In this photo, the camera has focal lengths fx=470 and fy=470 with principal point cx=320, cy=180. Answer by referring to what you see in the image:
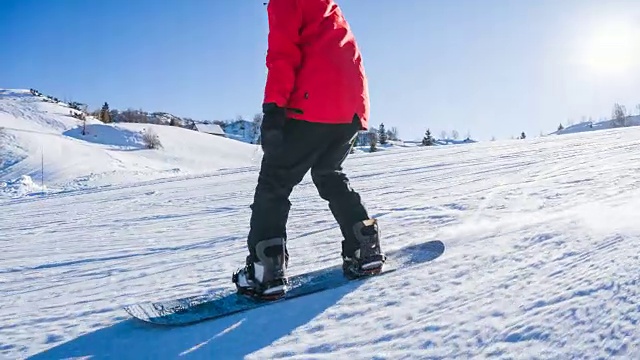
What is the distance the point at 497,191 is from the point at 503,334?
2786 mm

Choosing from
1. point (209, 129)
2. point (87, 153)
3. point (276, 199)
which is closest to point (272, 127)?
point (276, 199)

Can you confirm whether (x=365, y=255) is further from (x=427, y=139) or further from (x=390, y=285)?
(x=427, y=139)

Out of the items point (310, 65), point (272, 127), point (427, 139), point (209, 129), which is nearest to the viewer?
point (272, 127)

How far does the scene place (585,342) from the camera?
3.97 feet

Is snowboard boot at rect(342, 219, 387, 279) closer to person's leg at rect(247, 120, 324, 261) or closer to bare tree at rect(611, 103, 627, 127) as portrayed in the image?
person's leg at rect(247, 120, 324, 261)

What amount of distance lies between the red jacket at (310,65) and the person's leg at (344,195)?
0.34 feet

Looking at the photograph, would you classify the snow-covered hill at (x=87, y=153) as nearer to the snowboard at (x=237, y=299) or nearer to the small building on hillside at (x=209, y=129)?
the snowboard at (x=237, y=299)

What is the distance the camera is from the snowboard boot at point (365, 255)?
6.52 feet

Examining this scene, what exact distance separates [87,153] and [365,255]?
28039 millimetres

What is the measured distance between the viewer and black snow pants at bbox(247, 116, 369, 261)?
1.94 m

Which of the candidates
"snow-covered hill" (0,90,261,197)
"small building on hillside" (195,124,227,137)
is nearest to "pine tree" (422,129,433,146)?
"snow-covered hill" (0,90,261,197)

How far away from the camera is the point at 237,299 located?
A: 179 centimetres

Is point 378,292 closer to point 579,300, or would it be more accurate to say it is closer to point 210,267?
point 579,300

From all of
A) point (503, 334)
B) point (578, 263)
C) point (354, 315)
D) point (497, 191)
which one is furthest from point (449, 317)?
point (497, 191)
